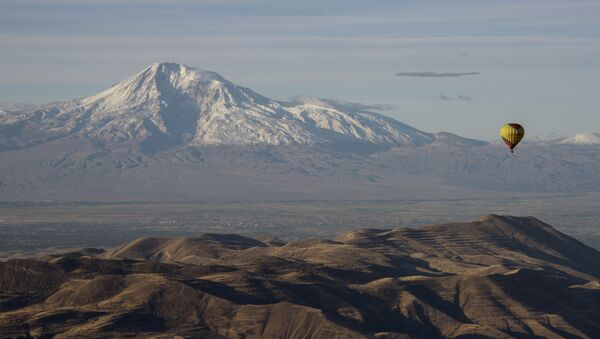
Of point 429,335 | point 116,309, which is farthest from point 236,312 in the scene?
point 429,335

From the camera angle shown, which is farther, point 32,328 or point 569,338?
point 569,338

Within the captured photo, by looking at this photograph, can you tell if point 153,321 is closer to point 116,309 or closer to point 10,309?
point 116,309

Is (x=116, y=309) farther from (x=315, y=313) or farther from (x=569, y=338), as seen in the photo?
(x=569, y=338)

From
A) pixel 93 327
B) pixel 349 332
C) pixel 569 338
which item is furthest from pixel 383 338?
pixel 93 327

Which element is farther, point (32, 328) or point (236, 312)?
point (236, 312)

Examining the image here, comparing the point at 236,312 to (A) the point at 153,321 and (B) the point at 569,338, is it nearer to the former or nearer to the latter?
(A) the point at 153,321

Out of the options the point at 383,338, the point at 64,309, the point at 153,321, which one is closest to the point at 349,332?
the point at 383,338

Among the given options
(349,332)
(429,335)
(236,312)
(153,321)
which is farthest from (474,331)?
(153,321)
